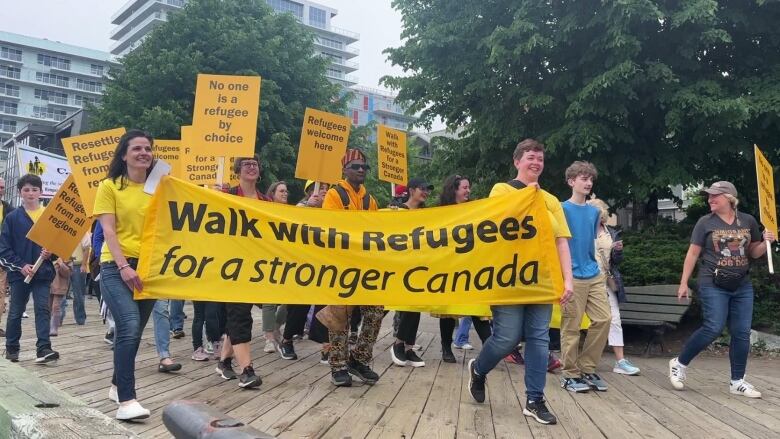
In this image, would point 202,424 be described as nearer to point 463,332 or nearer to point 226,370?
point 226,370

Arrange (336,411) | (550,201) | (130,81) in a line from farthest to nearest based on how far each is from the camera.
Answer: (130,81) < (550,201) < (336,411)

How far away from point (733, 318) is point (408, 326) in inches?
125

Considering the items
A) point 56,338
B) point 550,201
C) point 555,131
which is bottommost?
point 56,338

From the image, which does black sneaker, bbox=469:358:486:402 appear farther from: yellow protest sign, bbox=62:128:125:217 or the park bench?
yellow protest sign, bbox=62:128:125:217

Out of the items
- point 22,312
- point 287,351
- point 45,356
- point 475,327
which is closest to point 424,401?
point 475,327

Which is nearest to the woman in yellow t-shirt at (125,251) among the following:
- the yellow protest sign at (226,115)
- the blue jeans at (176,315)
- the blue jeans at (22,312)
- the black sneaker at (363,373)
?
the yellow protest sign at (226,115)

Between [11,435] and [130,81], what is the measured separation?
23.0 meters

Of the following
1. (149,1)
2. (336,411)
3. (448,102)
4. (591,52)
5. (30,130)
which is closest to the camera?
(336,411)

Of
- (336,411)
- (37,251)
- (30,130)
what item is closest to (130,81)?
(30,130)

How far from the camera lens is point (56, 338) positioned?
872 centimetres

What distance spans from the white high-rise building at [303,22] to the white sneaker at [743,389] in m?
93.2

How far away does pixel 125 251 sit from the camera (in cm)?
446

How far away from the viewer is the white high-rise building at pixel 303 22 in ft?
319

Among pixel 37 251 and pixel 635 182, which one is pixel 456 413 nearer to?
pixel 37 251
